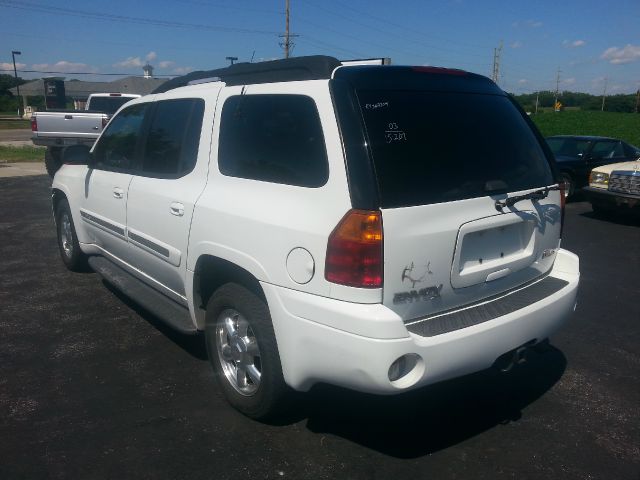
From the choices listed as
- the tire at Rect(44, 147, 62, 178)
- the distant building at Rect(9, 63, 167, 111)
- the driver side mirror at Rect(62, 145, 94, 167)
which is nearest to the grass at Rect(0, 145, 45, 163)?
the tire at Rect(44, 147, 62, 178)

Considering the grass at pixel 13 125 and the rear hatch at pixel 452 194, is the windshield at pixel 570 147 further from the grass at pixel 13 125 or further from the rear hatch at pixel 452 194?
the grass at pixel 13 125

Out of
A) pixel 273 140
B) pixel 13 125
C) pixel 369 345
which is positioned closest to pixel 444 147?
pixel 273 140

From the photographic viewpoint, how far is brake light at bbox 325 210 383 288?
8.43 feet

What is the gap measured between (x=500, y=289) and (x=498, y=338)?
1.27 ft

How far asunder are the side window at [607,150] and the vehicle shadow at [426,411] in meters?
9.88

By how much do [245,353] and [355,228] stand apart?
3.76 feet

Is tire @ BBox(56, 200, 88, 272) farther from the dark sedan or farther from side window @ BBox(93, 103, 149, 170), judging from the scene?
the dark sedan

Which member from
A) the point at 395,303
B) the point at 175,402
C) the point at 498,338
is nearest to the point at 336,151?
the point at 395,303

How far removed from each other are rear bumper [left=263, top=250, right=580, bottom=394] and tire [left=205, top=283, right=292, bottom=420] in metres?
0.12

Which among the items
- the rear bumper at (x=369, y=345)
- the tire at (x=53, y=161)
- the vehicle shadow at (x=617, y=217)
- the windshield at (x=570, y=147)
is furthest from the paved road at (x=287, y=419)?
the tire at (x=53, y=161)

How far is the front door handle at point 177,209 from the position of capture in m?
3.59

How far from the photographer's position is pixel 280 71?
3.12m

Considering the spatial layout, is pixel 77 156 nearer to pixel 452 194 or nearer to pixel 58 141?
pixel 452 194

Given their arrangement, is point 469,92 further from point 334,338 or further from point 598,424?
point 598,424
